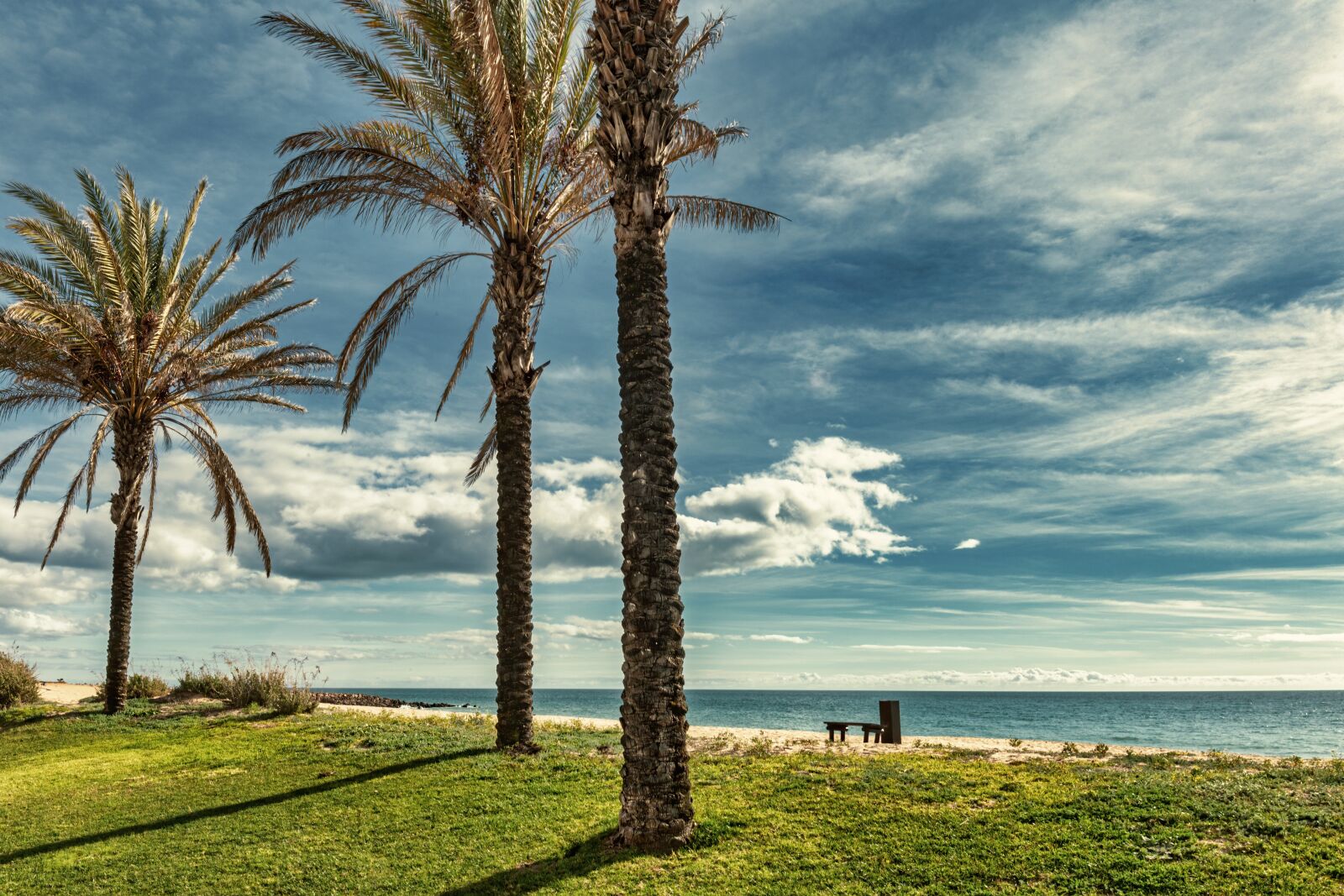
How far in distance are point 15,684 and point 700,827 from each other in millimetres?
24221

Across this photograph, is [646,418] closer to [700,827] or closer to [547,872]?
[700,827]

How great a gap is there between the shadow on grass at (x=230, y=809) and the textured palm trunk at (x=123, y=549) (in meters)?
12.2

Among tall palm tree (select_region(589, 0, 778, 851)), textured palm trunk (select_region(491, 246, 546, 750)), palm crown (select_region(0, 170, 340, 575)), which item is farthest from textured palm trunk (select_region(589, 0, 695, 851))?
palm crown (select_region(0, 170, 340, 575))

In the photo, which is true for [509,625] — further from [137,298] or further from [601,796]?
[137,298]

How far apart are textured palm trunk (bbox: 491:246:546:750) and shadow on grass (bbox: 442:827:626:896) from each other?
17.9 ft

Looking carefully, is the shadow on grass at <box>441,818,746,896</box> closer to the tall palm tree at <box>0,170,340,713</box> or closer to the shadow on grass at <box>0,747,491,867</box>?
the shadow on grass at <box>0,747,491,867</box>

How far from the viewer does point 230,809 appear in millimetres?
11906

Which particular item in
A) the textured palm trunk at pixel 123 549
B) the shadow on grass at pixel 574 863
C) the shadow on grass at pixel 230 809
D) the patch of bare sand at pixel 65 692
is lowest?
the patch of bare sand at pixel 65 692

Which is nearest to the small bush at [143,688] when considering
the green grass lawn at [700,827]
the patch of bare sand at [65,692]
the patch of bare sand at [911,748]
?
the patch of bare sand at [65,692]

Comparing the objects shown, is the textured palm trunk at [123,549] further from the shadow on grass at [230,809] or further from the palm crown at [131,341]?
the shadow on grass at [230,809]


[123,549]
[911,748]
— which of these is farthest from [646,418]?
[123,549]

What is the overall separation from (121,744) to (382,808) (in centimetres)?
985

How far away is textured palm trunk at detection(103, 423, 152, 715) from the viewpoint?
21547mm

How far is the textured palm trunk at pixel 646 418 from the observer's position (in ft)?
29.3
